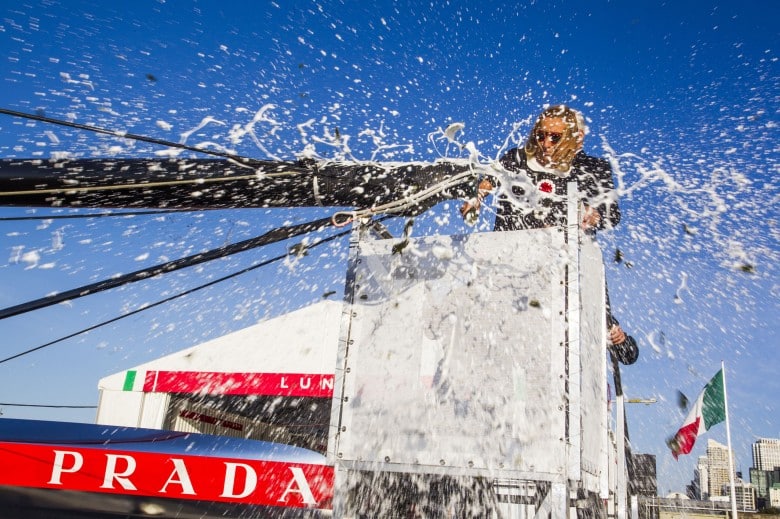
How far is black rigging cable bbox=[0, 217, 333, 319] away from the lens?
3.25 meters

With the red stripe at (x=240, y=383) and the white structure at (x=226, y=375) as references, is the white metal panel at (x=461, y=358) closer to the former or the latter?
the white structure at (x=226, y=375)

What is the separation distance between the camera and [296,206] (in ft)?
12.6

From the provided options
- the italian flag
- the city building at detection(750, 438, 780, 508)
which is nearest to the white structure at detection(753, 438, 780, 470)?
the city building at detection(750, 438, 780, 508)

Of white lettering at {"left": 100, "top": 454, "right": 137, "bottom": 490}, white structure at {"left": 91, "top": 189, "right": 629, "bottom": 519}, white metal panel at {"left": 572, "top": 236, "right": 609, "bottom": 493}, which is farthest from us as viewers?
white lettering at {"left": 100, "top": 454, "right": 137, "bottom": 490}

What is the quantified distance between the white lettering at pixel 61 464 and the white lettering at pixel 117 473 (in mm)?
140

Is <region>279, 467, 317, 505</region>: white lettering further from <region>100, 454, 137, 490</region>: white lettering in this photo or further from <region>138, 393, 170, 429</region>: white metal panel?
<region>138, 393, 170, 429</region>: white metal panel

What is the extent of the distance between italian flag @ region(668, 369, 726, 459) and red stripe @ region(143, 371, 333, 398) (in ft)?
29.0

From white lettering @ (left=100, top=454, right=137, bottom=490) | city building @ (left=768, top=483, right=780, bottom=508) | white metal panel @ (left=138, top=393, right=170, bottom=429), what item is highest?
white metal panel @ (left=138, top=393, right=170, bottom=429)

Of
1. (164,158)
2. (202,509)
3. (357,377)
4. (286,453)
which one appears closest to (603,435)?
(357,377)

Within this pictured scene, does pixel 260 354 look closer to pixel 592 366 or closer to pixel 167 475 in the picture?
pixel 167 475

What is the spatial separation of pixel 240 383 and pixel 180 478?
7.90m

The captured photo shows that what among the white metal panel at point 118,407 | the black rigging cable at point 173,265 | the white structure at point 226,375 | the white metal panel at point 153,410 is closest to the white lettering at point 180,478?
the black rigging cable at point 173,265

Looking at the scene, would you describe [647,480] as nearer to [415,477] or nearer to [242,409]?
[242,409]

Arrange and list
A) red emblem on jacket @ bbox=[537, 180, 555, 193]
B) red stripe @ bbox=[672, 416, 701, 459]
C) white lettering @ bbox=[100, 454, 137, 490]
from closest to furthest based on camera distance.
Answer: white lettering @ bbox=[100, 454, 137, 490], red emblem on jacket @ bbox=[537, 180, 555, 193], red stripe @ bbox=[672, 416, 701, 459]
